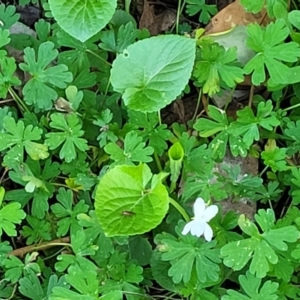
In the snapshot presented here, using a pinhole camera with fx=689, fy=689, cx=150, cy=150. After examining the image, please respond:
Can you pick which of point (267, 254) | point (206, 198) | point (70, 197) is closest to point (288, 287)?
point (267, 254)

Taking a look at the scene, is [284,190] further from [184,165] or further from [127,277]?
[127,277]

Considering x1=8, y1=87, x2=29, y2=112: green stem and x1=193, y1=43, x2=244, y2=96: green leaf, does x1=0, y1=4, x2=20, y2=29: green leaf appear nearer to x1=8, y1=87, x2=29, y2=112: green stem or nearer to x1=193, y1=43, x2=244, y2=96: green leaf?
x1=8, y1=87, x2=29, y2=112: green stem

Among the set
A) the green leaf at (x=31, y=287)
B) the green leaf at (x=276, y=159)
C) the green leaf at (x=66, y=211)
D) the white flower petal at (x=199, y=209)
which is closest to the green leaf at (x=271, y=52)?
the green leaf at (x=276, y=159)

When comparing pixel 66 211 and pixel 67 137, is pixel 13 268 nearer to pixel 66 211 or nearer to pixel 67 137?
pixel 66 211

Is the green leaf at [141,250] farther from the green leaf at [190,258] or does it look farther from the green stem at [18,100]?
the green stem at [18,100]

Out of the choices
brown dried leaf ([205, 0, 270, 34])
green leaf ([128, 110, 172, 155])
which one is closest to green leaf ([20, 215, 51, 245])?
green leaf ([128, 110, 172, 155])

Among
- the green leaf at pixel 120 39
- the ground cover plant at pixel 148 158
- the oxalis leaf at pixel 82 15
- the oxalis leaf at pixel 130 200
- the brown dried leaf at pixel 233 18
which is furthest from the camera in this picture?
the brown dried leaf at pixel 233 18
